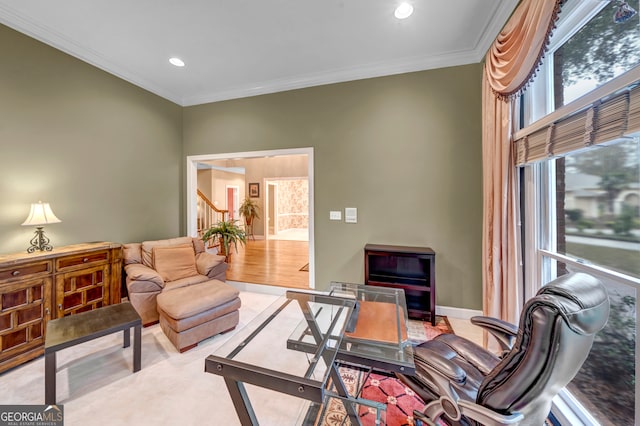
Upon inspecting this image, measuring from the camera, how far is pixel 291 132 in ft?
11.4

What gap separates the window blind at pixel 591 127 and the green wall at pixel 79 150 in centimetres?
462

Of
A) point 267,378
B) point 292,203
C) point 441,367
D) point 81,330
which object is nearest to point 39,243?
point 81,330

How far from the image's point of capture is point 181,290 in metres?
2.58

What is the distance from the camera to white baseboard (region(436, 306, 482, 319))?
2809 mm

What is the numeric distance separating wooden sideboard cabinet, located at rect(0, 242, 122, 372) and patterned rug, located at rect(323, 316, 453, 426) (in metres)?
2.70

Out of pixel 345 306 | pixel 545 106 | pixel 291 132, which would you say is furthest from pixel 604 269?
pixel 291 132

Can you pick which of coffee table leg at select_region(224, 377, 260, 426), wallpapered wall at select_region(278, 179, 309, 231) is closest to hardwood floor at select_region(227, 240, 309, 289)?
coffee table leg at select_region(224, 377, 260, 426)

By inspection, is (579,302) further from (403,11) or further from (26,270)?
(26,270)

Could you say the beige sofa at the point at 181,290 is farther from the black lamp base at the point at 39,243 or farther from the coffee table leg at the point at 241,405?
the coffee table leg at the point at 241,405

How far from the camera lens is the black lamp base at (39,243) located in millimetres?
2328

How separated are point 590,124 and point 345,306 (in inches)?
71.6

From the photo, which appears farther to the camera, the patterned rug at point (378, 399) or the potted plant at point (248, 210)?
the potted plant at point (248, 210)

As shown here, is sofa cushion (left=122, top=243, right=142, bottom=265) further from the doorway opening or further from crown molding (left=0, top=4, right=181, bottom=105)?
the doorway opening

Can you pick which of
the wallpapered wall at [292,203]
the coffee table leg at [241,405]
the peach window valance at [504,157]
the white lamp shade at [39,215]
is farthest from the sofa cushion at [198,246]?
the wallpapered wall at [292,203]
